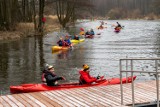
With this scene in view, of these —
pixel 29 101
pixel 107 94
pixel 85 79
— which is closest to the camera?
pixel 29 101

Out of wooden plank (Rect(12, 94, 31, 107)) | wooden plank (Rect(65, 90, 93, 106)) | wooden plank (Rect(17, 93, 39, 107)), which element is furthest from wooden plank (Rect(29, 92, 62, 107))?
wooden plank (Rect(65, 90, 93, 106))

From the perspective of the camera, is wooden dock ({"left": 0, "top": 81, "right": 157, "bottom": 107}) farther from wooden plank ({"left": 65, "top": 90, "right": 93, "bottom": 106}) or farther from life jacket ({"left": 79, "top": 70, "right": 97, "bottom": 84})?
life jacket ({"left": 79, "top": 70, "right": 97, "bottom": 84})

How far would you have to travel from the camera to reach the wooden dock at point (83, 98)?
8.99m

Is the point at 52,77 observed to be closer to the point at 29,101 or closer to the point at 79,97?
the point at 79,97

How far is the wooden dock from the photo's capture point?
899 centimetres

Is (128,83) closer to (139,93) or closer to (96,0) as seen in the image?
(139,93)

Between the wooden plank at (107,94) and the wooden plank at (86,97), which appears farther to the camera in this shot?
the wooden plank at (107,94)

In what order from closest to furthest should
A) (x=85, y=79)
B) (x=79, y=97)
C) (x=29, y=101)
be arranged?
(x=29, y=101)
(x=79, y=97)
(x=85, y=79)

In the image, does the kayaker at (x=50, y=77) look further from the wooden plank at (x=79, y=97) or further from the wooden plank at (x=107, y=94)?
the wooden plank at (x=107, y=94)

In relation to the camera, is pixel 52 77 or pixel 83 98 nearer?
pixel 83 98

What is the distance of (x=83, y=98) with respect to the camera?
957 cm

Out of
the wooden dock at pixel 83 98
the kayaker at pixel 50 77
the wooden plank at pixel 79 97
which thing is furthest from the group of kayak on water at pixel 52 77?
the wooden plank at pixel 79 97

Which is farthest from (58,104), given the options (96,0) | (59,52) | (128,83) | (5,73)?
(96,0)

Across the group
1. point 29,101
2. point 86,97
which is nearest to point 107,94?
point 86,97
